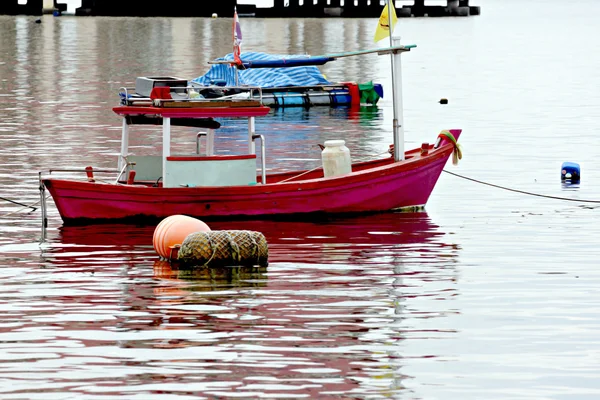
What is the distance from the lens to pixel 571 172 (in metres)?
31.2

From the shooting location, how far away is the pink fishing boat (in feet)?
76.7

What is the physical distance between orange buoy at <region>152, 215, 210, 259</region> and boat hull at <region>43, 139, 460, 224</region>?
2.78m

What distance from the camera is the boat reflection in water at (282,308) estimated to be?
13.6m

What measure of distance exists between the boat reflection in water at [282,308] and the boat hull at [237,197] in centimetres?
32

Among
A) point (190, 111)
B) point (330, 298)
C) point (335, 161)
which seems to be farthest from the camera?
point (335, 161)

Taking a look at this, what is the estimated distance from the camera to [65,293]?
58.3 feet

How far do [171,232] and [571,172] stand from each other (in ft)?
44.9

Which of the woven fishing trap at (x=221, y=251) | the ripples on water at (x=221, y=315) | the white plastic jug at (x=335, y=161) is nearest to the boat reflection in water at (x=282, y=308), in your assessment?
the ripples on water at (x=221, y=315)

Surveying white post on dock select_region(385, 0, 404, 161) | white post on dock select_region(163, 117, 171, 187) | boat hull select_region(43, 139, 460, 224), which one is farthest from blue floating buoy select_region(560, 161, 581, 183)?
white post on dock select_region(163, 117, 171, 187)

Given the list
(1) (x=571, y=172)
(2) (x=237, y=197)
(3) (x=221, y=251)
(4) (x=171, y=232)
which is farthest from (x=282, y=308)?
(1) (x=571, y=172)

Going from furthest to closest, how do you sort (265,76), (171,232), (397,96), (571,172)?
(265,76) < (571,172) < (397,96) < (171,232)

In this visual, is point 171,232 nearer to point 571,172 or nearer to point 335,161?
point 335,161

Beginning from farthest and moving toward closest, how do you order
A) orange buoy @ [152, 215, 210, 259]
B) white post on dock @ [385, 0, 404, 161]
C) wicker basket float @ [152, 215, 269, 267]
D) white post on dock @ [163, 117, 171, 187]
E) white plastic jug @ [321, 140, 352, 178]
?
white post on dock @ [385, 0, 404, 161]
white plastic jug @ [321, 140, 352, 178]
white post on dock @ [163, 117, 171, 187]
orange buoy @ [152, 215, 210, 259]
wicker basket float @ [152, 215, 269, 267]

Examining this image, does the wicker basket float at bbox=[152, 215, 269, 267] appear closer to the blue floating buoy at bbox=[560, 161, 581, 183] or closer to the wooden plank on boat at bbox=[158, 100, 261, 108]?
the wooden plank on boat at bbox=[158, 100, 261, 108]
